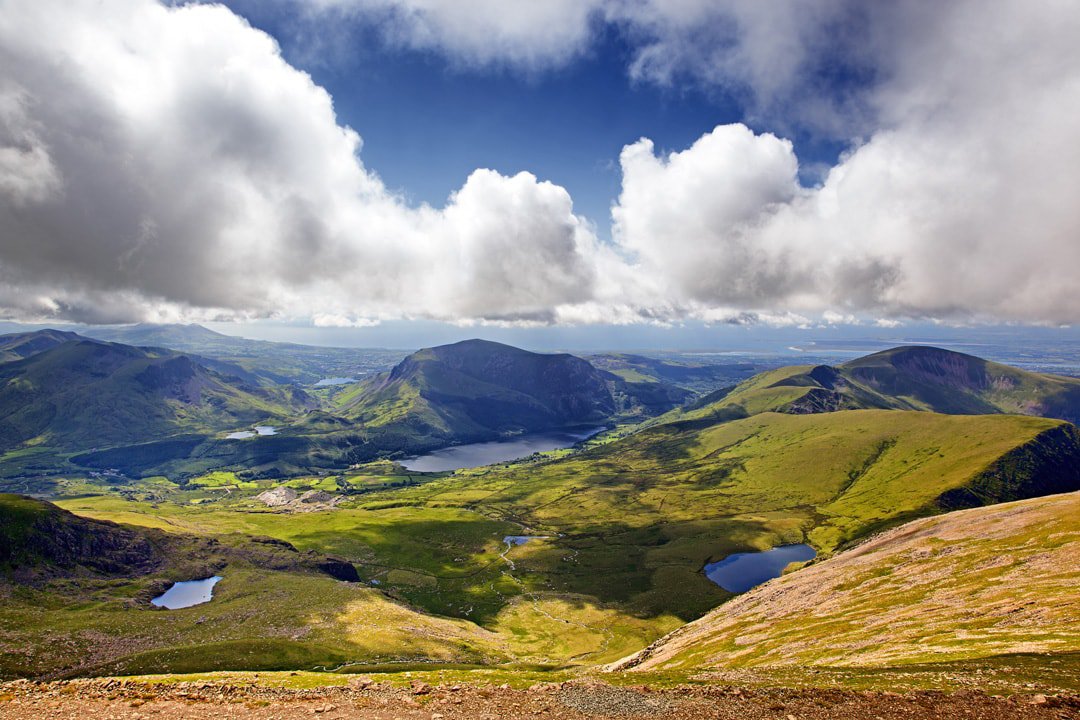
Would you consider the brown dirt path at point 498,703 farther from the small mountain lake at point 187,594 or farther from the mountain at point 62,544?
the mountain at point 62,544

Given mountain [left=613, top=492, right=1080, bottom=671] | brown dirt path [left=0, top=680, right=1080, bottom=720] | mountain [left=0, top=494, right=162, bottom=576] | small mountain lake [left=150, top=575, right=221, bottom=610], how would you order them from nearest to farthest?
brown dirt path [left=0, top=680, right=1080, bottom=720]
mountain [left=613, top=492, right=1080, bottom=671]
mountain [left=0, top=494, right=162, bottom=576]
small mountain lake [left=150, top=575, right=221, bottom=610]

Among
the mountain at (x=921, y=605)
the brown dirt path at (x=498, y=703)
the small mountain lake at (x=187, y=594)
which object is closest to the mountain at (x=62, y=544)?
the small mountain lake at (x=187, y=594)

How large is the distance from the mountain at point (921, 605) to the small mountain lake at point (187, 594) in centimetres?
11048

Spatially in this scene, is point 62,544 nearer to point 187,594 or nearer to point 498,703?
point 187,594

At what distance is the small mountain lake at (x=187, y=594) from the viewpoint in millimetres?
130375

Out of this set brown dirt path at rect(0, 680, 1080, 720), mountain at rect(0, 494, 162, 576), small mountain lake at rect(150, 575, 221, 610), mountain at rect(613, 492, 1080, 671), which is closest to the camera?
brown dirt path at rect(0, 680, 1080, 720)

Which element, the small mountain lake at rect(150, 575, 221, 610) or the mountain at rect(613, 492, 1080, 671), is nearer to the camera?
the mountain at rect(613, 492, 1080, 671)

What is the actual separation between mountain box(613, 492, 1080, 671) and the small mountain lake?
362 ft

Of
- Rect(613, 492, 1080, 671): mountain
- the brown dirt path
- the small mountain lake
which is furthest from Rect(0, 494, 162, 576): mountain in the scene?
Rect(613, 492, 1080, 671): mountain

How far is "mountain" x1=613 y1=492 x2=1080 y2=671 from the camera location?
58.7 metres

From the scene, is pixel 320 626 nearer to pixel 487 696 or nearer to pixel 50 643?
pixel 50 643

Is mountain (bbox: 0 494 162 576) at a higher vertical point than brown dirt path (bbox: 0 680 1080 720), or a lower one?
lower

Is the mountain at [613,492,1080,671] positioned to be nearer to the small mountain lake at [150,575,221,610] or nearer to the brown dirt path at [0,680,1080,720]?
the brown dirt path at [0,680,1080,720]

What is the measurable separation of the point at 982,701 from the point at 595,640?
134 meters
